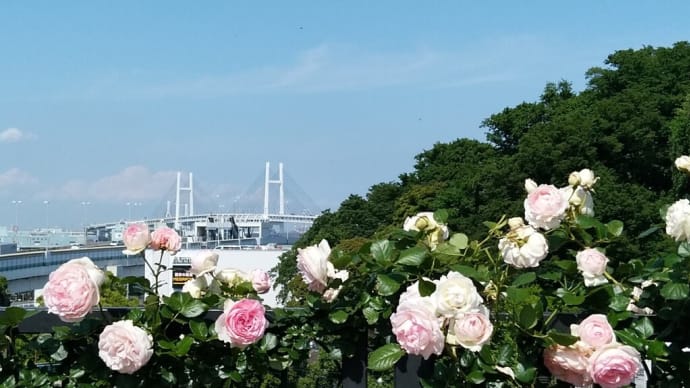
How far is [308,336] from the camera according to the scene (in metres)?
2.38

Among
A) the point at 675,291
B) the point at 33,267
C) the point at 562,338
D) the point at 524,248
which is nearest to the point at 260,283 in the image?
the point at 524,248

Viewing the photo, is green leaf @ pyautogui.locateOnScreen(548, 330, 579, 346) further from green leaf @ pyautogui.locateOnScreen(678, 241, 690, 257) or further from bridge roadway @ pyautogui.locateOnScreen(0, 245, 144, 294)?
bridge roadway @ pyautogui.locateOnScreen(0, 245, 144, 294)

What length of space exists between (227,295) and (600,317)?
3.35ft

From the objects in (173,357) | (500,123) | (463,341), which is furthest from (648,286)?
(500,123)

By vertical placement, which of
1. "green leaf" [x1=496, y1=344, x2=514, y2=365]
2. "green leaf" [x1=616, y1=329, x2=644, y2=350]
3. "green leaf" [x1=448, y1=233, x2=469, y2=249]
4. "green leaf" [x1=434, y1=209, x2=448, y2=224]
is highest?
"green leaf" [x1=434, y1=209, x2=448, y2=224]

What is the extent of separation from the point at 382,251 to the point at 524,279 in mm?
366

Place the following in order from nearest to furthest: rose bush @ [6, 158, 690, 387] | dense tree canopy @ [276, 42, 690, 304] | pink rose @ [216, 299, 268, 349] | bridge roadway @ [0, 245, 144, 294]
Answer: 1. rose bush @ [6, 158, 690, 387]
2. pink rose @ [216, 299, 268, 349]
3. dense tree canopy @ [276, 42, 690, 304]
4. bridge roadway @ [0, 245, 144, 294]

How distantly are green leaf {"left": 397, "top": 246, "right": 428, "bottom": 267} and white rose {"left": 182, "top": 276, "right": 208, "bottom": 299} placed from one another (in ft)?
1.95

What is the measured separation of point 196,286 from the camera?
7.95 ft

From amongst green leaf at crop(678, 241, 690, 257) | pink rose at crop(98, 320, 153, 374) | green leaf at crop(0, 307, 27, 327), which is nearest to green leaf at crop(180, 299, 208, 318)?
pink rose at crop(98, 320, 153, 374)

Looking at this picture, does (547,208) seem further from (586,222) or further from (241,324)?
(241,324)

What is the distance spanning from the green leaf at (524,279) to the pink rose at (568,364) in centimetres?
17

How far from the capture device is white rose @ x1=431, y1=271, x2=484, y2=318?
202 cm

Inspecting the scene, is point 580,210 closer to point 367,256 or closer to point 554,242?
point 554,242
